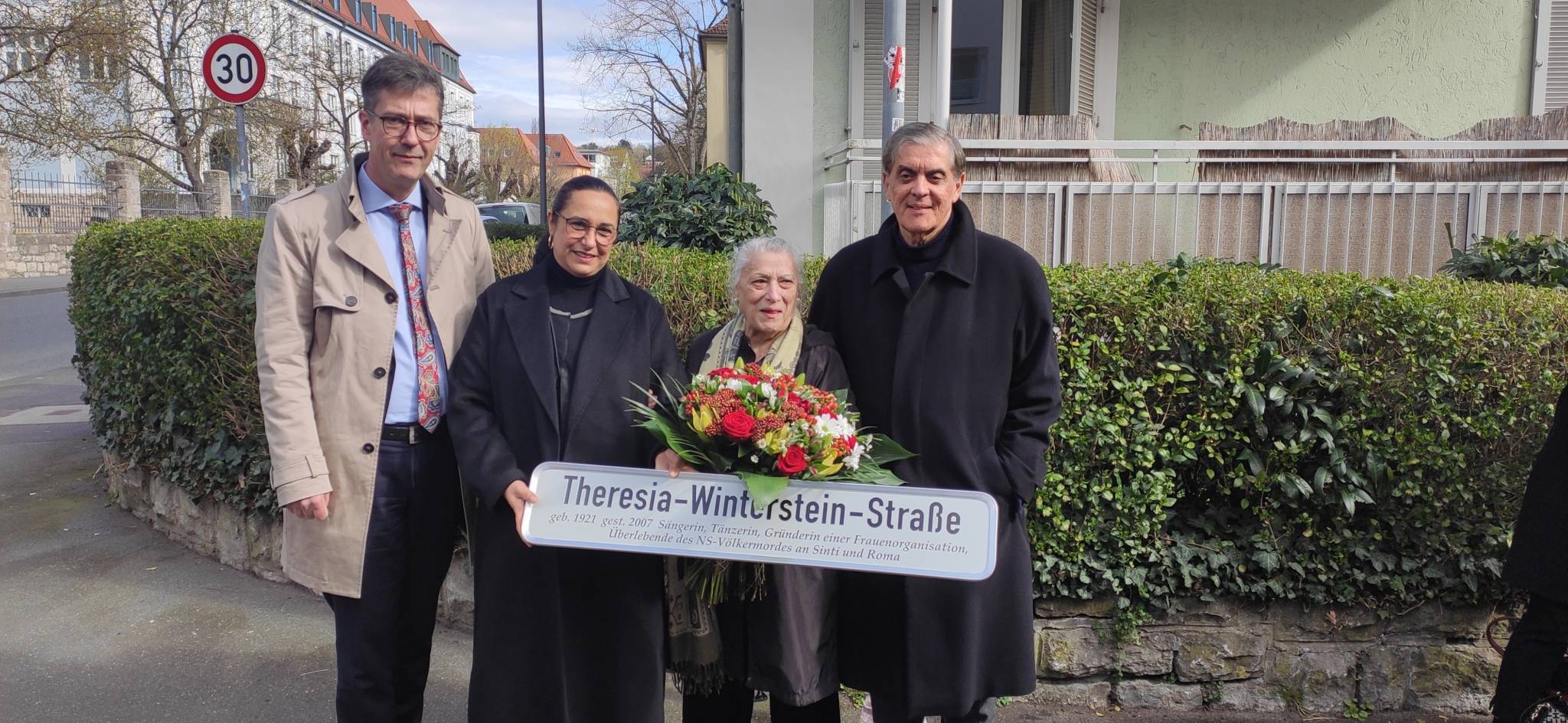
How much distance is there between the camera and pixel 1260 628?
407 centimetres

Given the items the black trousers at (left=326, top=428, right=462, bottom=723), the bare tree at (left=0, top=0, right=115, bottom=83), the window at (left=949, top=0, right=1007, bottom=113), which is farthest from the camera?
the bare tree at (left=0, top=0, right=115, bottom=83)

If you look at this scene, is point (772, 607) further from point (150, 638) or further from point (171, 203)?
point (171, 203)

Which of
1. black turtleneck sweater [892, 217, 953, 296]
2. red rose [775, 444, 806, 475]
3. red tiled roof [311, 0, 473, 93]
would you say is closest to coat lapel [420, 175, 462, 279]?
red rose [775, 444, 806, 475]

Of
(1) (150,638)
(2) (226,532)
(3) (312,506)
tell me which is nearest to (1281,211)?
(3) (312,506)

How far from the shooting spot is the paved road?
3.96m

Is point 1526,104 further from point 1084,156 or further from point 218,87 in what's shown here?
point 218,87

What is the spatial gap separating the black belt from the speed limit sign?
19.4 ft

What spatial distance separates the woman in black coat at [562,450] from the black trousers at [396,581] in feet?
0.50

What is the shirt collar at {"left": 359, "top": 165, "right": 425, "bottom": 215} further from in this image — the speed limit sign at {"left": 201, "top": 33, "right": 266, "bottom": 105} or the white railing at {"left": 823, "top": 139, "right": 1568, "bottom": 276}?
the speed limit sign at {"left": 201, "top": 33, "right": 266, "bottom": 105}

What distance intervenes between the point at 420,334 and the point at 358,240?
31cm

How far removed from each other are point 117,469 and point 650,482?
5.04 m

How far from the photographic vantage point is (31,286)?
2364 cm

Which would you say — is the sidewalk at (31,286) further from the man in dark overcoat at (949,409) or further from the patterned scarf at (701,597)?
the man in dark overcoat at (949,409)

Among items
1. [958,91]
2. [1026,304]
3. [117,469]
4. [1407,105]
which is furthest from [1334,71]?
[117,469]
